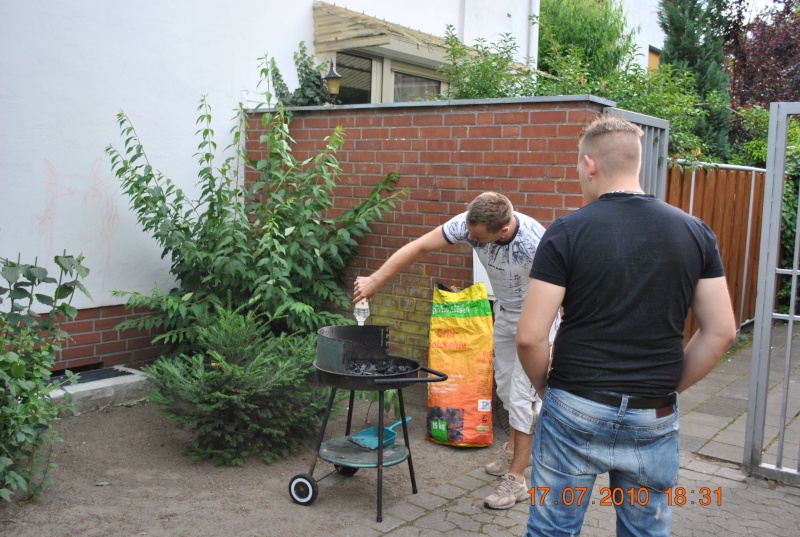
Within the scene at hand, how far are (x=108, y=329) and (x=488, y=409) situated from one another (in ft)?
10.1

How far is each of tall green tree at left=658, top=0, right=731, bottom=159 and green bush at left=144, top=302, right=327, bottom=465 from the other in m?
11.8

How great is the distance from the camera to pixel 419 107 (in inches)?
239

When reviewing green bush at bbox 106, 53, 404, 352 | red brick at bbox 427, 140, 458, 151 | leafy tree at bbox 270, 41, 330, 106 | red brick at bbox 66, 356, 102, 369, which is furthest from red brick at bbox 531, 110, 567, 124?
red brick at bbox 66, 356, 102, 369

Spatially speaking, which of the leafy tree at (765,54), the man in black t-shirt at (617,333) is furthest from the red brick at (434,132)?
the leafy tree at (765,54)

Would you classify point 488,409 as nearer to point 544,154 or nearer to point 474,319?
point 474,319

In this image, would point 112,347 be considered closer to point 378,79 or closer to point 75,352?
point 75,352

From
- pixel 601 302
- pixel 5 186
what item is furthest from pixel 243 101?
pixel 601 302

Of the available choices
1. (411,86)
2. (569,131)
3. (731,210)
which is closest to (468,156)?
(569,131)

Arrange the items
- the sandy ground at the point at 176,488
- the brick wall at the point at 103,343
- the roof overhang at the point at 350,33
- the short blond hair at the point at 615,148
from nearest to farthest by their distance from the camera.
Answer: the short blond hair at the point at 615,148, the sandy ground at the point at 176,488, the brick wall at the point at 103,343, the roof overhang at the point at 350,33

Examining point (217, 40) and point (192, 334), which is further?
point (217, 40)

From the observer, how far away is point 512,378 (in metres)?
4.61

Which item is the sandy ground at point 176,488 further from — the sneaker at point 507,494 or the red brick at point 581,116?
the red brick at point 581,116

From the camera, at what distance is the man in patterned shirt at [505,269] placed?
4.20 meters

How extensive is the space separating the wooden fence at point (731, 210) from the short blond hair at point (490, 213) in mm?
3462
